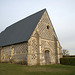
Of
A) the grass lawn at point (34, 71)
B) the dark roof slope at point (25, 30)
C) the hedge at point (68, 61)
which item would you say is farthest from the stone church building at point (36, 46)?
the grass lawn at point (34, 71)

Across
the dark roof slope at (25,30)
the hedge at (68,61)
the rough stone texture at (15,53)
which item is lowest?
the hedge at (68,61)

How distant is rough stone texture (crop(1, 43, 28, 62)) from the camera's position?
15271mm

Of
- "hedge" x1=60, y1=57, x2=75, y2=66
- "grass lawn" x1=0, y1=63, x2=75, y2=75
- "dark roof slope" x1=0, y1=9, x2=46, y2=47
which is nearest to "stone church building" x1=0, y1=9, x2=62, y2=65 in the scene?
"dark roof slope" x1=0, y1=9, x2=46, y2=47

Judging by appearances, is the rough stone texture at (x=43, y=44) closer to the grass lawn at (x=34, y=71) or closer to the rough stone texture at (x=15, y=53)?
the rough stone texture at (x=15, y=53)

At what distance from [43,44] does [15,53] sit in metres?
5.25

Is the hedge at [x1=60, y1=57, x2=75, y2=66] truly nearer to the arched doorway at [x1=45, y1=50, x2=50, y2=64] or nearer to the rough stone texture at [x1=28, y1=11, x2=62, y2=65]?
the rough stone texture at [x1=28, y1=11, x2=62, y2=65]

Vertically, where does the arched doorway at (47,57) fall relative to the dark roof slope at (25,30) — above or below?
below

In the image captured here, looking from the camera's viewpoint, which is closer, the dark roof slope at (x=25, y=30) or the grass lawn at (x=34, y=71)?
the grass lawn at (x=34, y=71)

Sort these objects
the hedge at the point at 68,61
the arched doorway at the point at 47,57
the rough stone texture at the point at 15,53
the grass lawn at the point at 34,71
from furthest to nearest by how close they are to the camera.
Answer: the arched doorway at the point at 47,57 < the hedge at the point at 68,61 < the rough stone texture at the point at 15,53 < the grass lawn at the point at 34,71

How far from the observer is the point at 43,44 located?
55.0 feet

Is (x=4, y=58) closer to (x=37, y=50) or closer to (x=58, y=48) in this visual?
(x=37, y=50)

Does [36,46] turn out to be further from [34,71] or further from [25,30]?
[34,71]

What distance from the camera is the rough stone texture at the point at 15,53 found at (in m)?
15.3

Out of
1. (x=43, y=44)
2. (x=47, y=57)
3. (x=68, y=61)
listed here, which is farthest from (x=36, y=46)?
(x=68, y=61)
